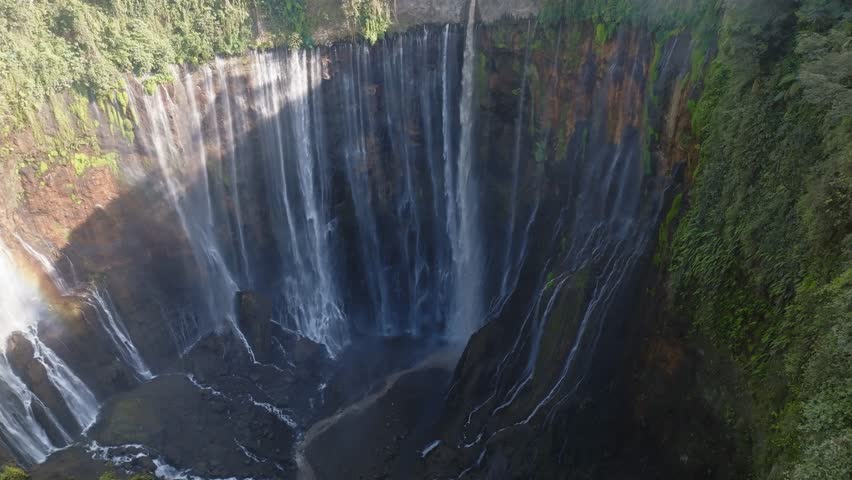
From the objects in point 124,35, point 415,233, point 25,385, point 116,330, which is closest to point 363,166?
point 415,233

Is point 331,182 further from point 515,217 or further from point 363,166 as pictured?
point 515,217

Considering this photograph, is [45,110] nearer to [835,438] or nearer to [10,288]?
[10,288]

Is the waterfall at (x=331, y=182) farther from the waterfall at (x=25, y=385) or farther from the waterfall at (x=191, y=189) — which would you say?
the waterfall at (x=25, y=385)

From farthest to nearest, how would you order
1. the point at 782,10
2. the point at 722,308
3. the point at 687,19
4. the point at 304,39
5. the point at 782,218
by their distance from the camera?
the point at 304,39 < the point at 687,19 < the point at 722,308 < the point at 782,10 < the point at 782,218

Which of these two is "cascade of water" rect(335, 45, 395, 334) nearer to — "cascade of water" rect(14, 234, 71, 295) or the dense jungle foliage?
the dense jungle foliage

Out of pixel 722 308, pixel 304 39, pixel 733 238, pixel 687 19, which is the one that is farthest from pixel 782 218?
pixel 304 39

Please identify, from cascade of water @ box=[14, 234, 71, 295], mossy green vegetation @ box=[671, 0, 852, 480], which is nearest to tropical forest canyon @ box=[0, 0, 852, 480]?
mossy green vegetation @ box=[671, 0, 852, 480]
